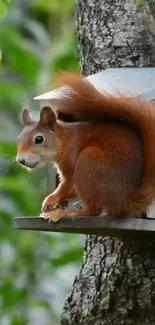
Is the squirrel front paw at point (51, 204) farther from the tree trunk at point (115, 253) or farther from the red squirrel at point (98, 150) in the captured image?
the tree trunk at point (115, 253)

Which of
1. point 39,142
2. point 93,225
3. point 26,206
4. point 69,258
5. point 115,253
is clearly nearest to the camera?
point 93,225

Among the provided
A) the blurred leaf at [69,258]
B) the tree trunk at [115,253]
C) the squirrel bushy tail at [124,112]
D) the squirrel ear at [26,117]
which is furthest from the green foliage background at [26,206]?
the squirrel bushy tail at [124,112]

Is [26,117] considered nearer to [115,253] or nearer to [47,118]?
[47,118]

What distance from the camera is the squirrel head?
335 centimetres

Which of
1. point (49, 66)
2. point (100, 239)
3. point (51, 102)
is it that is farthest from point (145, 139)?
point (49, 66)

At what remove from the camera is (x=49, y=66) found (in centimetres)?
489

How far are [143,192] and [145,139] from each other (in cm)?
15

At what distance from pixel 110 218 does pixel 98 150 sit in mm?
207

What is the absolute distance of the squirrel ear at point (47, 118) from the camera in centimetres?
338

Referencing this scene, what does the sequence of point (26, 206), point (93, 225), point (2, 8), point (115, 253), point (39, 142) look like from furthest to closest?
point (26, 206), point (115, 253), point (2, 8), point (39, 142), point (93, 225)

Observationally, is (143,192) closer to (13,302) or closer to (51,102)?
(51,102)

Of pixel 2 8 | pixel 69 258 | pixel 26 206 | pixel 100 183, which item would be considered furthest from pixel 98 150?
pixel 26 206

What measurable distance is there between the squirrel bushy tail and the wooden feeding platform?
0.26 ft

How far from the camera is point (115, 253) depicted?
3.82 meters
